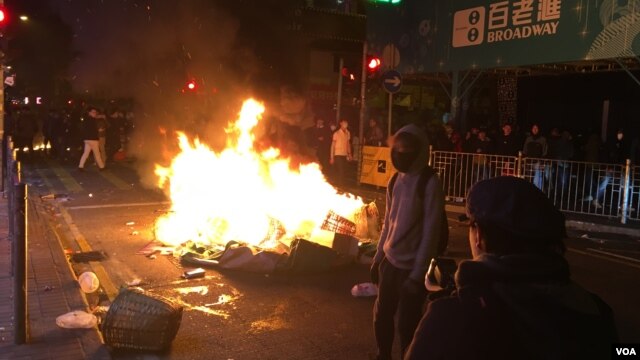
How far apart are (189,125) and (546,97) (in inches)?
505

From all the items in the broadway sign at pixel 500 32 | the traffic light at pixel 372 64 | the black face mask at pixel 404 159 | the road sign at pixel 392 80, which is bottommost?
the black face mask at pixel 404 159

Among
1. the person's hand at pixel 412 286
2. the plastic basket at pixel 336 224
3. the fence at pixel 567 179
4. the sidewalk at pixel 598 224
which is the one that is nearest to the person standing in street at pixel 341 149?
the fence at pixel 567 179

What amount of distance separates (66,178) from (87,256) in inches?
334

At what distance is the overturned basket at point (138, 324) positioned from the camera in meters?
4.14

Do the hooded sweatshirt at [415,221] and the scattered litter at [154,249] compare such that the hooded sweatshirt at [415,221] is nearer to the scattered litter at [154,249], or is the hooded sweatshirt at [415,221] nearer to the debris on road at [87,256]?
the scattered litter at [154,249]

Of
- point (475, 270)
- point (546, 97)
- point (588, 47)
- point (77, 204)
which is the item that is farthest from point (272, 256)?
point (546, 97)

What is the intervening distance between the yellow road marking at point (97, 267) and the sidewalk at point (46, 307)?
13.0 inches

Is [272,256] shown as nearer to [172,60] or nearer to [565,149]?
[565,149]

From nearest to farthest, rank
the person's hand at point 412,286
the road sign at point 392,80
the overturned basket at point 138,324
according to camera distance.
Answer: the person's hand at point 412,286, the overturned basket at point 138,324, the road sign at point 392,80

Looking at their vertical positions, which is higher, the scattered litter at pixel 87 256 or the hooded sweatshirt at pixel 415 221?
the hooded sweatshirt at pixel 415 221

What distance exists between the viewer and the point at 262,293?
576cm

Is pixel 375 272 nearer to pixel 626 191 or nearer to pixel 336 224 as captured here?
pixel 336 224

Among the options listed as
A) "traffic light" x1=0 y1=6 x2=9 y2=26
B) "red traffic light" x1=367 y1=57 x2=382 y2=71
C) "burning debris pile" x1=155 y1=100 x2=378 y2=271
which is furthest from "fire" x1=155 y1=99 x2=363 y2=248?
"red traffic light" x1=367 y1=57 x2=382 y2=71

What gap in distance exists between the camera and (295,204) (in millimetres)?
8320
